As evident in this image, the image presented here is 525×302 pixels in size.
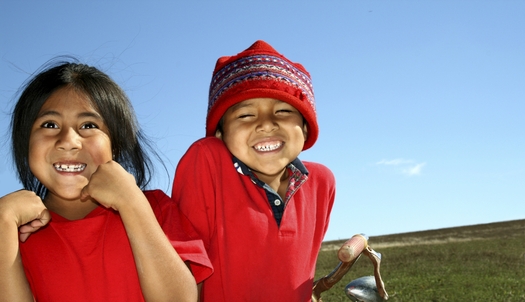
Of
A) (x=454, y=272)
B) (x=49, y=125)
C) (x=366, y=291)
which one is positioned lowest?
(x=454, y=272)

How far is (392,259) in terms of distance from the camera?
647 inches

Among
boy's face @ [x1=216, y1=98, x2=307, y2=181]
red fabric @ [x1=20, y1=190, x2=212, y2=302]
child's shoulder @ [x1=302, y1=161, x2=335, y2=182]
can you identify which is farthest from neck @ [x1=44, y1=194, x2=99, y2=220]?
child's shoulder @ [x1=302, y1=161, x2=335, y2=182]

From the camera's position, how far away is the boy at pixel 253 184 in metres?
2.87

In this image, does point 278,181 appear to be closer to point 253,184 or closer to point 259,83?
point 253,184

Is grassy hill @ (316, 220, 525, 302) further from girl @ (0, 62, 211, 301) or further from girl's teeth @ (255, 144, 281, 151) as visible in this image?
girl @ (0, 62, 211, 301)

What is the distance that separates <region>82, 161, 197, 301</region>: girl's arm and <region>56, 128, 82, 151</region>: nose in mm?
246

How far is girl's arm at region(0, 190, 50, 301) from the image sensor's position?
2.38 m

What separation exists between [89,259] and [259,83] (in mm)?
1150

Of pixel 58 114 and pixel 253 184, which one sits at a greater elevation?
pixel 58 114

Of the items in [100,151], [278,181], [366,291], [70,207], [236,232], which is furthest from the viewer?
[366,291]

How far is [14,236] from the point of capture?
2.40 m

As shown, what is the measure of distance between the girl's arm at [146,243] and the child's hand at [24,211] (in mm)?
239

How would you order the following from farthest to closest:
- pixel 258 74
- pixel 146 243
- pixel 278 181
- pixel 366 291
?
pixel 366 291
pixel 278 181
pixel 258 74
pixel 146 243

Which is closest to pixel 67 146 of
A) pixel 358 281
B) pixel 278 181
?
pixel 278 181
